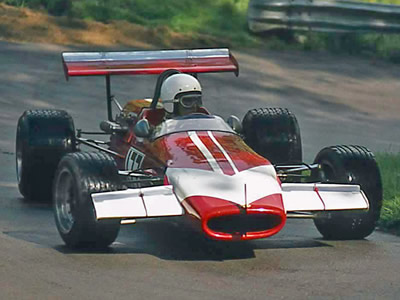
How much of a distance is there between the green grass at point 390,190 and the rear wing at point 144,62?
197 cm

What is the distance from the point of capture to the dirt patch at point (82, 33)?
20531 millimetres

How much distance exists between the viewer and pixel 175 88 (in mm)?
10977

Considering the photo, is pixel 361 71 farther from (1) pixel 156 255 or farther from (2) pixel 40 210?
(1) pixel 156 255

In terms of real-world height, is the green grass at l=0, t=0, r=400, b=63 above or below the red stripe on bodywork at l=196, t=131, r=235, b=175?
below

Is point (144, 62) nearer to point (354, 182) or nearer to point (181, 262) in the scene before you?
point (354, 182)

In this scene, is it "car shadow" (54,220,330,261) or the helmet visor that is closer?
"car shadow" (54,220,330,261)

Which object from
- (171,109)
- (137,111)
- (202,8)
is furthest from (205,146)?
(202,8)

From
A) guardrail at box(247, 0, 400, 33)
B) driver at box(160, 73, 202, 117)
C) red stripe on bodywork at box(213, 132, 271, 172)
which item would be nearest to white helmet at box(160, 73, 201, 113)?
driver at box(160, 73, 202, 117)

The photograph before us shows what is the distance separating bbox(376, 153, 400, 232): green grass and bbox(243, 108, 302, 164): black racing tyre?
98 centimetres

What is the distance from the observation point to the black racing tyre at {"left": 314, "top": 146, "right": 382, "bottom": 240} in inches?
392

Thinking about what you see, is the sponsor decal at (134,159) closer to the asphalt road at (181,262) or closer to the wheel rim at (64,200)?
the asphalt road at (181,262)

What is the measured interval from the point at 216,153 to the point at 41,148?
243 centimetres

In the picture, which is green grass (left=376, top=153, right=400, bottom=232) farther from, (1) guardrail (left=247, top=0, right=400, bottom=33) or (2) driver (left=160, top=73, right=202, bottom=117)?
(1) guardrail (left=247, top=0, right=400, bottom=33)

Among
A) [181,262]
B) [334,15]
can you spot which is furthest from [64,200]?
[334,15]
